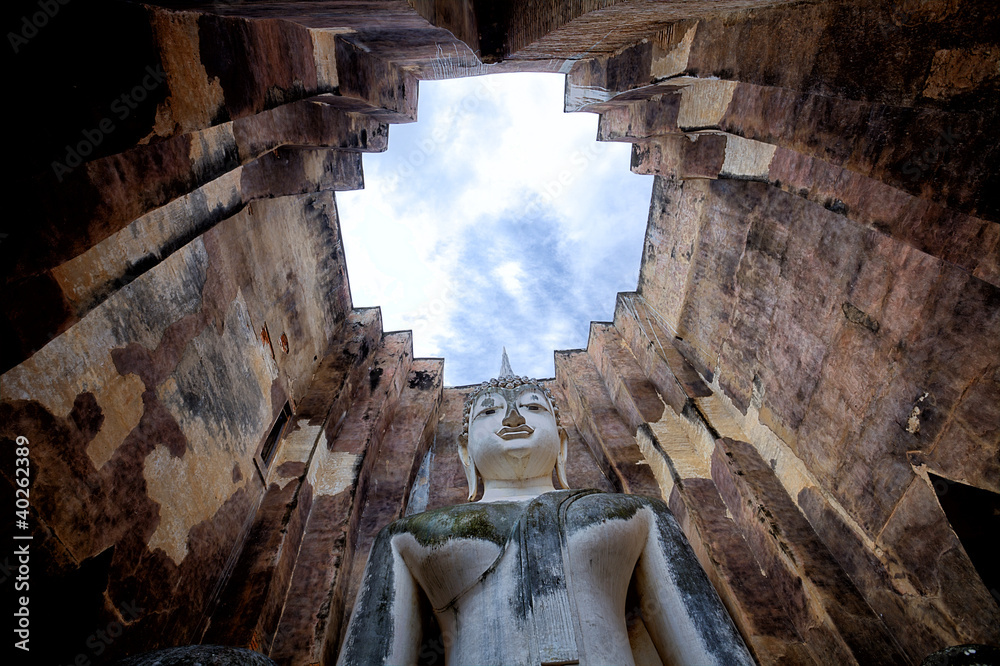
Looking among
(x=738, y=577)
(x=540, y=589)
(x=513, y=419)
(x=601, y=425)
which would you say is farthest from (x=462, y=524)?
(x=601, y=425)

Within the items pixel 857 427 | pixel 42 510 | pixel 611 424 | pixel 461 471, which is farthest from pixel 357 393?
pixel 857 427

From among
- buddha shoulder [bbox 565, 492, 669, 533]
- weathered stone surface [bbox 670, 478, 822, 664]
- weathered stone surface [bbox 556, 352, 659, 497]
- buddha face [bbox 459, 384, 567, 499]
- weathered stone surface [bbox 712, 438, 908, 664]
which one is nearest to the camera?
buddha shoulder [bbox 565, 492, 669, 533]

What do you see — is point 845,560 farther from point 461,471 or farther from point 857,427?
point 461,471

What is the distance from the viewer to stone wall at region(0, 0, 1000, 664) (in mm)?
2088

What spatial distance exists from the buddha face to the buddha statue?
0.47 metres

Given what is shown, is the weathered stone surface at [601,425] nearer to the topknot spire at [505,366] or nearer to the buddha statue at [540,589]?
the topknot spire at [505,366]

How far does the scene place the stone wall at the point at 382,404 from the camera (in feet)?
6.85

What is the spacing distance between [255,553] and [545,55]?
4967mm

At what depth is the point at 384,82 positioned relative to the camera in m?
4.84

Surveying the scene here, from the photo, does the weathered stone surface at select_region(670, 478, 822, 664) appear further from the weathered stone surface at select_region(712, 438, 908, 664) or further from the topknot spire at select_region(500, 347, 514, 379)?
the topknot spire at select_region(500, 347, 514, 379)

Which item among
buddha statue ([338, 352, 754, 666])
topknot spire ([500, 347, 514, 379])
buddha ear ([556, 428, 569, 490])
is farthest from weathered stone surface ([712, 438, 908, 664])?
topknot spire ([500, 347, 514, 379])

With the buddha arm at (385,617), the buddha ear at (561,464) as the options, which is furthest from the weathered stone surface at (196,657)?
the buddha ear at (561,464)

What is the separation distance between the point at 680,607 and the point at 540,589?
2.36 feet

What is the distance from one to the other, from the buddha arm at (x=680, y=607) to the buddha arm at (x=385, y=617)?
1274 millimetres
